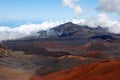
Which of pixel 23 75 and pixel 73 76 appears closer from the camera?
pixel 73 76

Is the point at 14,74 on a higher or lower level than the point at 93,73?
lower

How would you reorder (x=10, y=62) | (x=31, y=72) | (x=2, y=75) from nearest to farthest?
(x=2, y=75)
(x=31, y=72)
(x=10, y=62)

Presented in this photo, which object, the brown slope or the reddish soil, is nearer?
the brown slope

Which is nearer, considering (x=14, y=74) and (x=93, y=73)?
(x=93, y=73)

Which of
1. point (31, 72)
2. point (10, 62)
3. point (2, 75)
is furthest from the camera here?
point (10, 62)

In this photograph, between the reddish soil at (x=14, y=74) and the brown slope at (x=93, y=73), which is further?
the reddish soil at (x=14, y=74)

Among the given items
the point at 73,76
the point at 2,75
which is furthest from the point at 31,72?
the point at 73,76

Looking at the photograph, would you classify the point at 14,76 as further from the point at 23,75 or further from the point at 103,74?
the point at 103,74
